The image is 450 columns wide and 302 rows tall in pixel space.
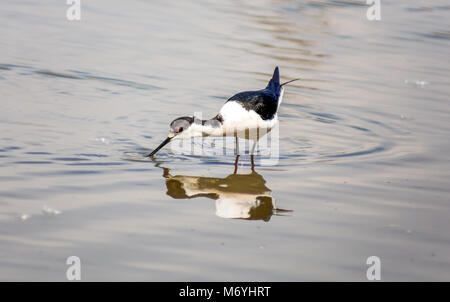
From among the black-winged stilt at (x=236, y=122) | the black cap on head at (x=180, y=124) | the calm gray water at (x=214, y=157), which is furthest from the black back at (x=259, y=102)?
the black cap on head at (x=180, y=124)

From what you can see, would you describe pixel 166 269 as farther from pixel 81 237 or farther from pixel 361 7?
pixel 361 7

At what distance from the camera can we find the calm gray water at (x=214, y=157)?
4.35m

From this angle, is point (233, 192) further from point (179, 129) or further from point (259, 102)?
Answer: point (259, 102)

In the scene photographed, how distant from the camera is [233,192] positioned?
5.73 metres

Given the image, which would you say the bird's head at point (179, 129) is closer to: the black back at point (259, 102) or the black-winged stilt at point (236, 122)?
the black-winged stilt at point (236, 122)

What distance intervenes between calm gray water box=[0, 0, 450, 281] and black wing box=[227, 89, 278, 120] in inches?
15.5

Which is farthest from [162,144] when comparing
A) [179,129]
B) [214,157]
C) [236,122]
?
[236,122]

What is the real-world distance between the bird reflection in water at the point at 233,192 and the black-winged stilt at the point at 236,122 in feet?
2.01

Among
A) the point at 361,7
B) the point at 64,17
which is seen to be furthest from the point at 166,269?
the point at 361,7

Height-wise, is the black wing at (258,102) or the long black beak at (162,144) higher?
the black wing at (258,102)

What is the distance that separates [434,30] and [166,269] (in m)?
9.45

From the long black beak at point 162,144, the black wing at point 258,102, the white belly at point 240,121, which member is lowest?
the long black beak at point 162,144

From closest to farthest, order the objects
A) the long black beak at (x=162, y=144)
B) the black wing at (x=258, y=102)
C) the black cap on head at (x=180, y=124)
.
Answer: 1. the long black beak at (x=162, y=144)
2. the black cap on head at (x=180, y=124)
3. the black wing at (x=258, y=102)
